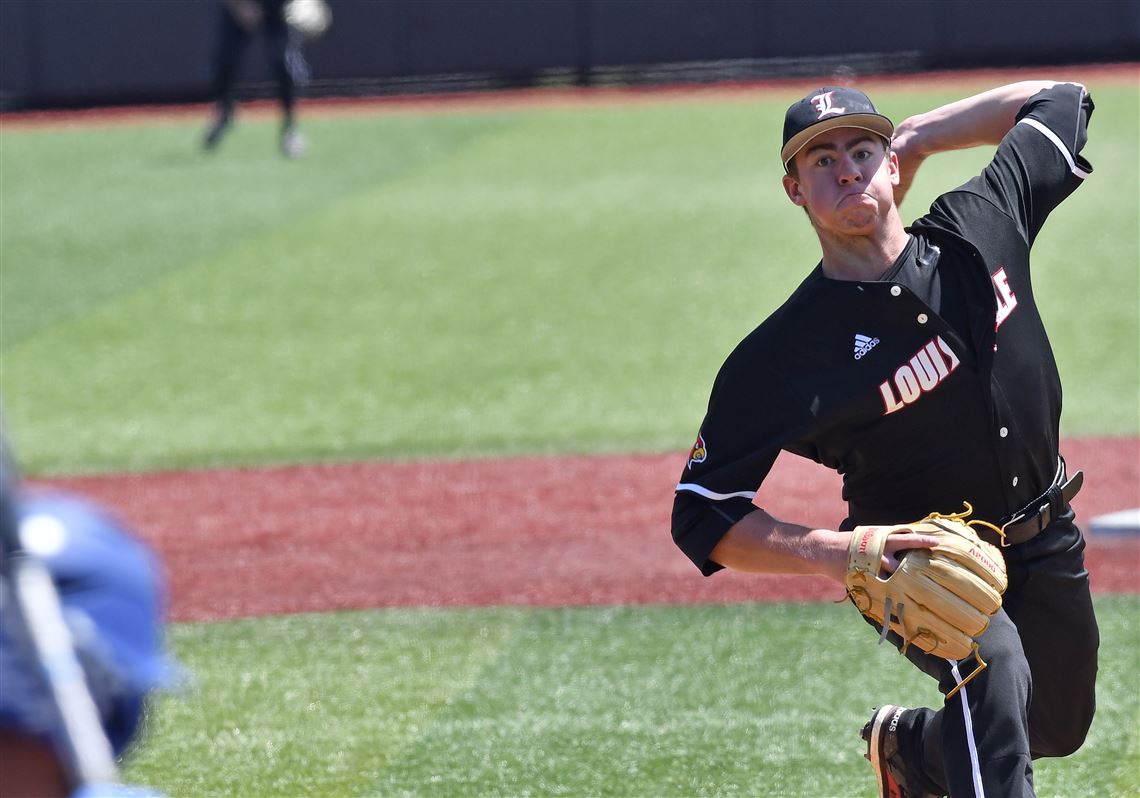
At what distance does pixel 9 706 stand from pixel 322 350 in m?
10.4

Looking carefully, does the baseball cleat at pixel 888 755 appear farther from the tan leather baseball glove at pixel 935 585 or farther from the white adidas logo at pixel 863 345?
the white adidas logo at pixel 863 345

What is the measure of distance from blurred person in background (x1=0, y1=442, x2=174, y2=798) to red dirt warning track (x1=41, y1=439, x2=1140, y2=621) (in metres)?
5.32

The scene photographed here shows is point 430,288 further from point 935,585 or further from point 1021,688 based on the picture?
point 935,585

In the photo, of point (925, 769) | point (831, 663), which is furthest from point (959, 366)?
point (831, 663)

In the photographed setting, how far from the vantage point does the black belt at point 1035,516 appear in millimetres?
3797

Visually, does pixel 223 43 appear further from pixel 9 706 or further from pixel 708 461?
pixel 9 706

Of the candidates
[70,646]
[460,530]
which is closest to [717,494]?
[70,646]

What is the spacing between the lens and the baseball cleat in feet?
13.7

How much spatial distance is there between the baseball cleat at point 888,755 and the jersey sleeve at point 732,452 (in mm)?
845

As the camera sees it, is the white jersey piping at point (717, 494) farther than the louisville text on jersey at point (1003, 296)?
No

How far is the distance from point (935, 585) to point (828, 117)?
1.13m

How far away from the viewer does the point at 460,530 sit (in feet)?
26.0

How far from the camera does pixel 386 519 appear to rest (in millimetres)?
8125

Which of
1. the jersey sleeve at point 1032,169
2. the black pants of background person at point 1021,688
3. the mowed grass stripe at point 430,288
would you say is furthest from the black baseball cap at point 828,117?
the mowed grass stripe at point 430,288
